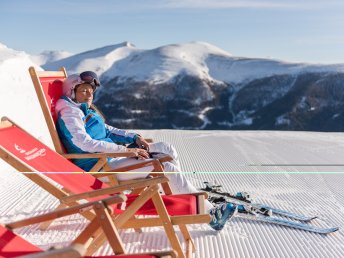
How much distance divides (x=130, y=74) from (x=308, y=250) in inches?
4091

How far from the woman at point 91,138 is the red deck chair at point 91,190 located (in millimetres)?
262

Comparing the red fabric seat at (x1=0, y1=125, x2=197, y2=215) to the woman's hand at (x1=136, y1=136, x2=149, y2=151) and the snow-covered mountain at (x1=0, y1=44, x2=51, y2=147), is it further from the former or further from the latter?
the snow-covered mountain at (x1=0, y1=44, x2=51, y2=147)

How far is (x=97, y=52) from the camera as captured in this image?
133 meters

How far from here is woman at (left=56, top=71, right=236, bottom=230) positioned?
137 inches

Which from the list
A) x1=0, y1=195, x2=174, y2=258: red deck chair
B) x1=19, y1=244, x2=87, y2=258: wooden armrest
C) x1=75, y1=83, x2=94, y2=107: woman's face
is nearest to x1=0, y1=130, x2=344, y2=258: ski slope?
x1=75, y1=83, x2=94, y2=107: woman's face

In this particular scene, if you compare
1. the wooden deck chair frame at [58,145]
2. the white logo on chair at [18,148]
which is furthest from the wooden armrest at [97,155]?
the white logo on chair at [18,148]

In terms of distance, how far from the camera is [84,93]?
12.7 feet

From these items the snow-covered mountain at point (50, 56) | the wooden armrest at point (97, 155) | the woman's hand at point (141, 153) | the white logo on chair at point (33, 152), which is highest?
the white logo on chair at point (33, 152)

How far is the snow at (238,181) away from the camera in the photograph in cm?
330

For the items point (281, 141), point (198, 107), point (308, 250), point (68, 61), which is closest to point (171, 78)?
point (198, 107)

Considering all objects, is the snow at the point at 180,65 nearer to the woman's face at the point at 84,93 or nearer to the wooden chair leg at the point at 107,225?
the woman's face at the point at 84,93

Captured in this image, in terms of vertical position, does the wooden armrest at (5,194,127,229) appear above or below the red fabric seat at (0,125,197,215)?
above

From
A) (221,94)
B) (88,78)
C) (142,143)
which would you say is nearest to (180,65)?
(221,94)

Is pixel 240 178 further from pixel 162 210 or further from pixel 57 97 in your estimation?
pixel 162 210
